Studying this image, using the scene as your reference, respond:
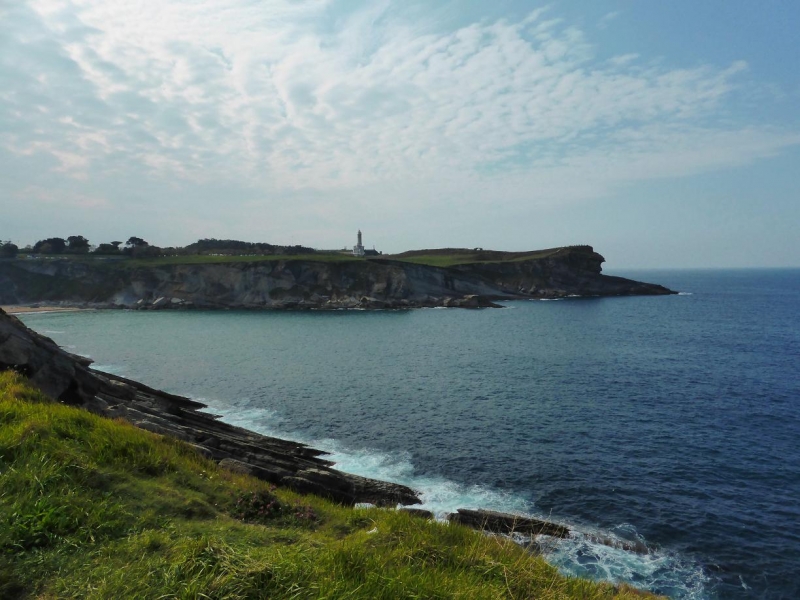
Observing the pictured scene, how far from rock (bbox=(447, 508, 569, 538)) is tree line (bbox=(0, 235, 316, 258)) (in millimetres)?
160909

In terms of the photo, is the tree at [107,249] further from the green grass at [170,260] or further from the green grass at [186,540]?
the green grass at [186,540]

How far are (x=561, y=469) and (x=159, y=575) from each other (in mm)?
23862

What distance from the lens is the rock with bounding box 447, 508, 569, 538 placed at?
19119 millimetres

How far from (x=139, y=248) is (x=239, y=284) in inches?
2197

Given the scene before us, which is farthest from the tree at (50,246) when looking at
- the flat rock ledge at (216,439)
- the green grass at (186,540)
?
the green grass at (186,540)

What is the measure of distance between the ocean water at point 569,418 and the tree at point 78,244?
102441mm

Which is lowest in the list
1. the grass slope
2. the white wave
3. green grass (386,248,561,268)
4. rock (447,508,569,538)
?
the white wave

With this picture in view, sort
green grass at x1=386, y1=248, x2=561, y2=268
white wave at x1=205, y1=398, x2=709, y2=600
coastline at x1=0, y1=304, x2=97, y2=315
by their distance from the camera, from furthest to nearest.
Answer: green grass at x1=386, y1=248, x2=561, y2=268, coastline at x1=0, y1=304, x2=97, y2=315, white wave at x1=205, y1=398, x2=709, y2=600

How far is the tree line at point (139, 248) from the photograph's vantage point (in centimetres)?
15538

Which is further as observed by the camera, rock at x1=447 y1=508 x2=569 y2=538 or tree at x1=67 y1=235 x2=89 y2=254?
tree at x1=67 y1=235 x2=89 y2=254

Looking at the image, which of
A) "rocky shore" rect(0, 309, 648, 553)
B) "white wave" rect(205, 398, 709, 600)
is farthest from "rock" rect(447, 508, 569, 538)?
"white wave" rect(205, 398, 709, 600)

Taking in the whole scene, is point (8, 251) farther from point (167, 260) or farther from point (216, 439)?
point (216, 439)

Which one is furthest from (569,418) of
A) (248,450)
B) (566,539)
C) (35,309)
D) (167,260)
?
(167,260)

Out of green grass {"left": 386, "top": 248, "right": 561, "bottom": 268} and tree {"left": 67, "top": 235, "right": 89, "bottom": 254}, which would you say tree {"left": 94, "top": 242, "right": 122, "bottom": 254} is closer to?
tree {"left": 67, "top": 235, "right": 89, "bottom": 254}
